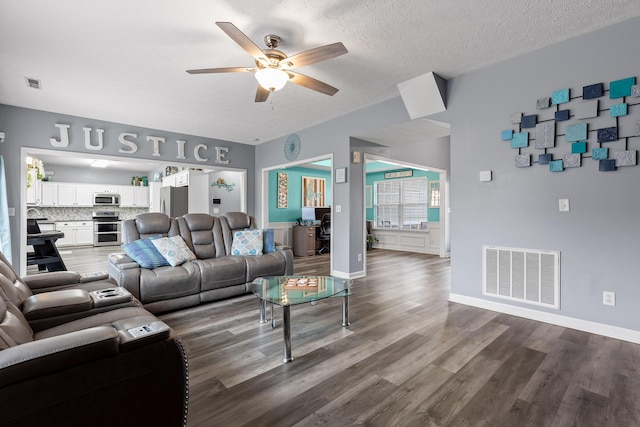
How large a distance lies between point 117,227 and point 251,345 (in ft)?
29.6

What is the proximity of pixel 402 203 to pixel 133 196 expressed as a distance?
865 cm

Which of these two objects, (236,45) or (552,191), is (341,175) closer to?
(236,45)

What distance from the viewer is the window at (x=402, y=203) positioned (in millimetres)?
8406

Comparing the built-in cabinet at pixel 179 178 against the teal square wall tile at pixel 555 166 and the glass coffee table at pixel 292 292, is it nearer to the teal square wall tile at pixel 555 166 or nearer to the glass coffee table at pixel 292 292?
the glass coffee table at pixel 292 292

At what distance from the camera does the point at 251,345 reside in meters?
2.50

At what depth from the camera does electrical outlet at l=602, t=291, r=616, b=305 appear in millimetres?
2633

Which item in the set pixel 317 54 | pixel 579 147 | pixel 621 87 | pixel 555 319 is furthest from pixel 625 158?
pixel 317 54

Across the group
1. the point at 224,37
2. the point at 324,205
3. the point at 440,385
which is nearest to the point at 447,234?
the point at 324,205

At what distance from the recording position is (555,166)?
2904 millimetres

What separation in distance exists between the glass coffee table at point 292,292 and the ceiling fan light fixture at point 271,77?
184 cm

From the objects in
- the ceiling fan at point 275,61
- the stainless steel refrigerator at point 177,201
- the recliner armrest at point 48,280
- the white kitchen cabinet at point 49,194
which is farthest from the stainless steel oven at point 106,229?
the ceiling fan at point 275,61

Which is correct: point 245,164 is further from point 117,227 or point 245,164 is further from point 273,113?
point 117,227

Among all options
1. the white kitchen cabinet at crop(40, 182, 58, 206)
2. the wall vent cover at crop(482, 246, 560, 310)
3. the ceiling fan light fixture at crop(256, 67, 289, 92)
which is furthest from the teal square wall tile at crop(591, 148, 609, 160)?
the white kitchen cabinet at crop(40, 182, 58, 206)

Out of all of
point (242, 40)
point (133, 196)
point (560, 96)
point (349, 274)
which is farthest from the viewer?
point (133, 196)
